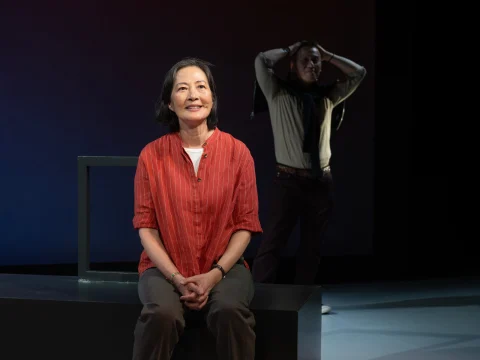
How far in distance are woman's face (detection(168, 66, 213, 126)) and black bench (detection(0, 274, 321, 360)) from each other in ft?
2.22

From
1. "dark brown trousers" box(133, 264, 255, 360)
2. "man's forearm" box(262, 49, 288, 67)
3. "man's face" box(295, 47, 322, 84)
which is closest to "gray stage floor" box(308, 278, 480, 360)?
"dark brown trousers" box(133, 264, 255, 360)

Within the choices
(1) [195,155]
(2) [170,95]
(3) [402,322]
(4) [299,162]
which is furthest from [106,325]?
(3) [402,322]

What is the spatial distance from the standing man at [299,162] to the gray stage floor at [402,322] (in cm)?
44

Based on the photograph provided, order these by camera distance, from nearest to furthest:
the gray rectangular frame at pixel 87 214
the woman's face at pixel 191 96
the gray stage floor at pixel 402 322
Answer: the woman's face at pixel 191 96, the gray rectangular frame at pixel 87 214, the gray stage floor at pixel 402 322

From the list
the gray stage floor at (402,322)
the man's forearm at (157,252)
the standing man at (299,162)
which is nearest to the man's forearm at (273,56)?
the standing man at (299,162)

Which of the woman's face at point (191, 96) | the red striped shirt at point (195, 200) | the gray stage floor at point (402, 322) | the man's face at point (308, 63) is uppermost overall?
the man's face at point (308, 63)

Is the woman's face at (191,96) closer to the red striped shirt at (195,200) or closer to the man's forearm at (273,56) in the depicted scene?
the red striped shirt at (195,200)

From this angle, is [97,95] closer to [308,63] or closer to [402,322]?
[308,63]

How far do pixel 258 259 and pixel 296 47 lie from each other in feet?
3.95

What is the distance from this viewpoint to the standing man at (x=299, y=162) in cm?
424

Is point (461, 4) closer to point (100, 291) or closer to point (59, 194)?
point (59, 194)

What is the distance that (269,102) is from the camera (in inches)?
174

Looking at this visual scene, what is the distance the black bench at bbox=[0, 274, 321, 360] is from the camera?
2689 mm

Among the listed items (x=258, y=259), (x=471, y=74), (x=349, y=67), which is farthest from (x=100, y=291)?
(x=471, y=74)
